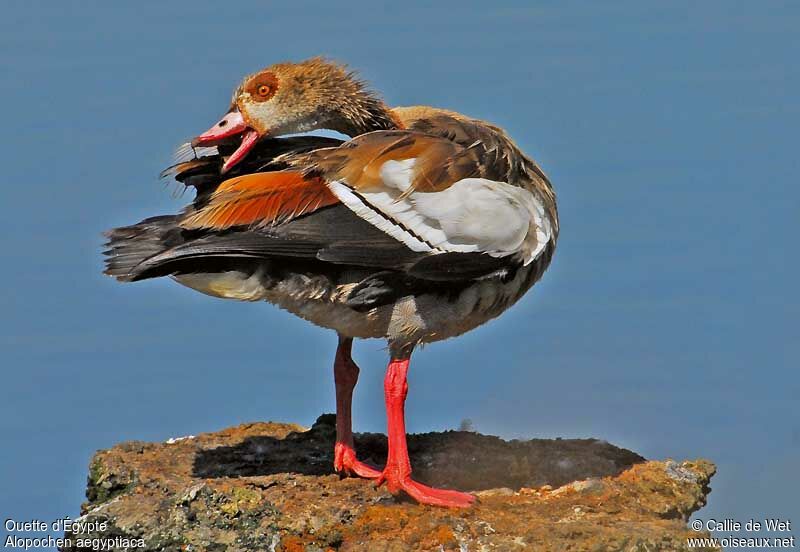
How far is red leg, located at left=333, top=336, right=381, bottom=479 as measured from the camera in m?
9.12

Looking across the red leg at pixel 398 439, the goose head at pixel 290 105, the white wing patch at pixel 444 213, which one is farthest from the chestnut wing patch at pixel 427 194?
the red leg at pixel 398 439

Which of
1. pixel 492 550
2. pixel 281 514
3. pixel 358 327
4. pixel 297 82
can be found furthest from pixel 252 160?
pixel 492 550

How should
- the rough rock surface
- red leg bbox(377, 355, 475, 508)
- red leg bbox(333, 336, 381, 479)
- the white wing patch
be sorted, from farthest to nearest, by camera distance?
red leg bbox(333, 336, 381, 479) → red leg bbox(377, 355, 475, 508) → the white wing patch → the rough rock surface

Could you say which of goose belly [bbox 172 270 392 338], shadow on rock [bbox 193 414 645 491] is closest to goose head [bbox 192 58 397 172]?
goose belly [bbox 172 270 392 338]

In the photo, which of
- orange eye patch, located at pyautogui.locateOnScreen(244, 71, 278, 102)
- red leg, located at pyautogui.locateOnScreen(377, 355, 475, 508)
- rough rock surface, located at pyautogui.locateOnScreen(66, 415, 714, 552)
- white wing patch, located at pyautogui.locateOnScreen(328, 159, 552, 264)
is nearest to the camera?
rough rock surface, located at pyautogui.locateOnScreen(66, 415, 714, 552)

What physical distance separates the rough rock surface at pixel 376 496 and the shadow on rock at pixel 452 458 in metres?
0.01

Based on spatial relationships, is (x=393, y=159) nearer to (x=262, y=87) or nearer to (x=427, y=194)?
(x=427, y=194)

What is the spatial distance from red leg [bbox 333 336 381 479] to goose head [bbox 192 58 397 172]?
4.39ft

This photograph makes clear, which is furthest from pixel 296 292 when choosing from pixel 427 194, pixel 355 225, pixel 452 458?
pixel 452 458

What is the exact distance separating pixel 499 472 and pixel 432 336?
3.75 feet

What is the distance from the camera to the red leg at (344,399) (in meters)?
9.12

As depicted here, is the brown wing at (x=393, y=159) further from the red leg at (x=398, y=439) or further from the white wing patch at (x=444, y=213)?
the red leg at (x=398, y=439)

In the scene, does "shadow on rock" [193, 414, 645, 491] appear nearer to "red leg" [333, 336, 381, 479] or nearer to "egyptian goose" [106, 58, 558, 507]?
"red leg" [333, 336, 381, 479]

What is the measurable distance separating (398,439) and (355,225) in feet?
4.28
